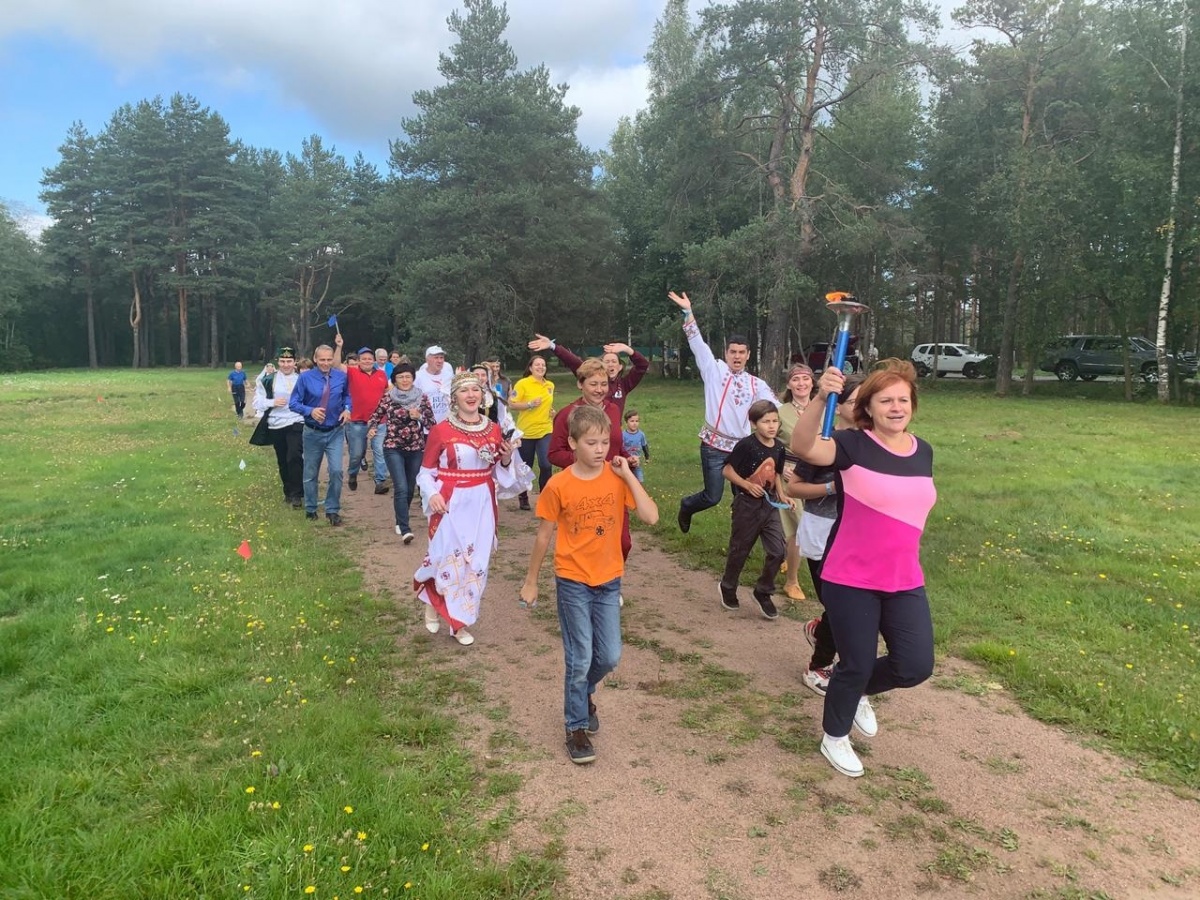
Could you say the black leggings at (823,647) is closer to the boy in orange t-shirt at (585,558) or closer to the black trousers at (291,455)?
the boy in orange t-shirt at (585,558)

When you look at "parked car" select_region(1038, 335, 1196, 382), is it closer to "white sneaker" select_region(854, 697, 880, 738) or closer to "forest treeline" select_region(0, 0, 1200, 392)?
"forest treeline" select_region(0, 0, 1200, 392)

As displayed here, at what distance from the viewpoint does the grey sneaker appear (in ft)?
11.9

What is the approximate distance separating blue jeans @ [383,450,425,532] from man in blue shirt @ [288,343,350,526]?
109 cm

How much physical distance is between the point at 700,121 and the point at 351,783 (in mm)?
25004

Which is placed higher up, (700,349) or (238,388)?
(700,349)

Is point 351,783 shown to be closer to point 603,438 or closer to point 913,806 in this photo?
point 603,438

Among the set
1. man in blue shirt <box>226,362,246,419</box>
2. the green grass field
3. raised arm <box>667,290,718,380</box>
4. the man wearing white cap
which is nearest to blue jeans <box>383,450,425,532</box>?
the green grass field

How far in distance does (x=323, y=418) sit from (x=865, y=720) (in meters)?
6.64

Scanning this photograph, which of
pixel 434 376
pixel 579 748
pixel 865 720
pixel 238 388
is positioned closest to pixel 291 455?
pixel 434 376

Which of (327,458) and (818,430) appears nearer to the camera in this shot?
(818,430)

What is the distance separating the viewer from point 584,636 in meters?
3.69

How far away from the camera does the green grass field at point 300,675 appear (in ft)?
9.47

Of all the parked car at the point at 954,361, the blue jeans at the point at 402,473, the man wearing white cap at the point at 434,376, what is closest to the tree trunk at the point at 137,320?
the parked car at the point at 954,361

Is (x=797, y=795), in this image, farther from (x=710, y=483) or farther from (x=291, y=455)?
(x=291, y=455)
